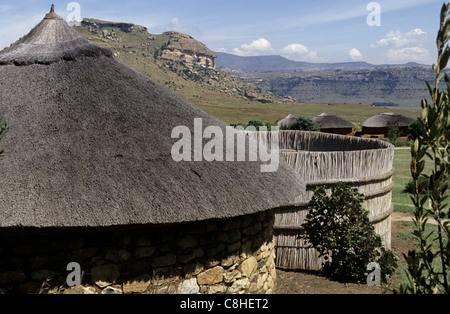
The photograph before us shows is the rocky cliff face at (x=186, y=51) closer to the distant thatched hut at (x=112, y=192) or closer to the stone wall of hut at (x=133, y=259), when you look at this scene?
the distant thatched hut at (x=112, y=192)

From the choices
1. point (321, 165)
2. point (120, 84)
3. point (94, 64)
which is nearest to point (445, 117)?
point (120, 84)

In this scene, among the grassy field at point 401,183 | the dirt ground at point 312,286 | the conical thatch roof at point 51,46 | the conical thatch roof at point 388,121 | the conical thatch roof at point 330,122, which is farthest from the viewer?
the conical thatch roof at point 388,121

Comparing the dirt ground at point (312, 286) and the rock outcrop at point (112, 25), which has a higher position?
the rock outcrop at point (112, 25)

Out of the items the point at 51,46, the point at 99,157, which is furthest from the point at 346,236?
the point at 51,46

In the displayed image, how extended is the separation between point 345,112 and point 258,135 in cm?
10209

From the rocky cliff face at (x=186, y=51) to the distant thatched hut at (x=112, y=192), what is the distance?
14153 centimetres

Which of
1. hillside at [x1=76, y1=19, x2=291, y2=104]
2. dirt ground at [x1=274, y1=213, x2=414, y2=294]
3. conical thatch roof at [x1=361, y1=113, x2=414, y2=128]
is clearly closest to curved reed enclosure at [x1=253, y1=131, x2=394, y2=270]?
dirt ground at [x1=274, y1=213, x2=414, y2=294]

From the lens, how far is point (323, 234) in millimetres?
7820

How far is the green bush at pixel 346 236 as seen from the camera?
24.9ft

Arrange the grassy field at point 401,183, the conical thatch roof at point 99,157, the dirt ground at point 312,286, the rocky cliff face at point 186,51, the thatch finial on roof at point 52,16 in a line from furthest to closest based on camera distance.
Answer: the rocky cliff face at point 186,51 → the grassy field at point 401,183 → the thatch finial on roof at point 52,16 → the dirt ground at point 312,286 → the conical thatch roof at point 99,157

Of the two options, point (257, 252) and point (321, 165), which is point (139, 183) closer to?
point (257, 252)

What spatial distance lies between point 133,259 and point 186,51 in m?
170

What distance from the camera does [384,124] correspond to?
40875 millimetres

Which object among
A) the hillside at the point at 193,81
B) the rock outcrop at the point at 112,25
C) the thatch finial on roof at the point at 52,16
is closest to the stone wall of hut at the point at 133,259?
the thatch finial on roof at the point at 52,16
